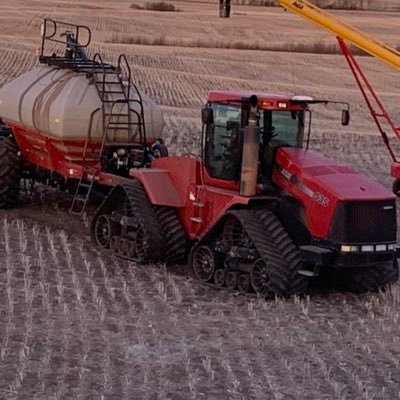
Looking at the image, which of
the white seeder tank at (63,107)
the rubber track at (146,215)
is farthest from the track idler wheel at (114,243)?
the white seeder tank at (63,107)

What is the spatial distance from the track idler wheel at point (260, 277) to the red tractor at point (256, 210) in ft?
0.04

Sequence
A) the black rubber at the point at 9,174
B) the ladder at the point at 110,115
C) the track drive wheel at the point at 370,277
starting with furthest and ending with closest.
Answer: the black rubber at the point at 9,174, the ladder at the point at 110,115, the track drive wheel at the point at 370,277

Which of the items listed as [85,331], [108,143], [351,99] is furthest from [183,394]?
[351,99]

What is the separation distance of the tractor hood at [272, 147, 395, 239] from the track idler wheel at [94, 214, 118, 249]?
2095 mm

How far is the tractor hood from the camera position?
980 centimetres

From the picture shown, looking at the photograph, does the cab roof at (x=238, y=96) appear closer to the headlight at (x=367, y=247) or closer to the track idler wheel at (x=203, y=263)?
the track idler wheel at (x=203, y=263)

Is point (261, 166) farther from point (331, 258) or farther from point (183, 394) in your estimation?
point (183, 394)

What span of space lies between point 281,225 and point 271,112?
1145 mm

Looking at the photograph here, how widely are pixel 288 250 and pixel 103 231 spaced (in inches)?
106

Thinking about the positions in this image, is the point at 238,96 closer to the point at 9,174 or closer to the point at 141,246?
the point at 141,246

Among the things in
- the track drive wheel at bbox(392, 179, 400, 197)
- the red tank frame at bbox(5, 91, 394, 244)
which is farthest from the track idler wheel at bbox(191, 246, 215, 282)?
the track drive wheel at bbox(392, 179, 400, 197)

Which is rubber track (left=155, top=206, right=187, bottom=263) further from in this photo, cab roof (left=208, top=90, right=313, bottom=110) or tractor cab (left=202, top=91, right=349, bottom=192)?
cab roof (left=208, top=90, right=313, bottom=110)

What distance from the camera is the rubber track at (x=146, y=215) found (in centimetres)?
1102

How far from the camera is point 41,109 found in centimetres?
1302
